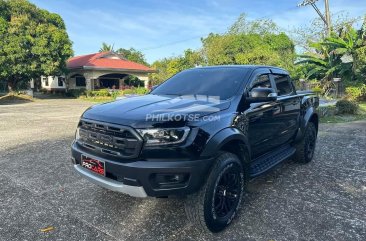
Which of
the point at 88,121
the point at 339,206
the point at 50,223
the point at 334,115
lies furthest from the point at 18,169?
the point at 334,115

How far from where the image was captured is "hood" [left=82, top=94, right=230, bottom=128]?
9.78ft

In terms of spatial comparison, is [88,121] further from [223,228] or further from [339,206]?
[339,206]

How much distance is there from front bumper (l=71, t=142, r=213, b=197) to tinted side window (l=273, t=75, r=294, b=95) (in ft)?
7.89

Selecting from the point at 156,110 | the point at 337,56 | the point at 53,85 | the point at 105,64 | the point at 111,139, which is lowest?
the point at 53,85

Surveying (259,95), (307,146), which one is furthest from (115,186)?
(307,146)

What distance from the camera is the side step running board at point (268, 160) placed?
3.95 metres

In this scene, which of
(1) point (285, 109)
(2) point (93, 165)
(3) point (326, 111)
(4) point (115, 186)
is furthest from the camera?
(3) point (326, 111)

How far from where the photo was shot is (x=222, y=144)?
3.17 metres

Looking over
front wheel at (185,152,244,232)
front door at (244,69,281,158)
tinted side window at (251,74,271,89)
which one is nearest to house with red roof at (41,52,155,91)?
tinted side window at (251,74,271,89)

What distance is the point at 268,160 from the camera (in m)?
4.36

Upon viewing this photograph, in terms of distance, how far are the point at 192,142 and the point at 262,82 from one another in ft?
6.49

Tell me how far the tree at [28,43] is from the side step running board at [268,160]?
23431 mm

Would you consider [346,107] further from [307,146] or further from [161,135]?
[161,135]

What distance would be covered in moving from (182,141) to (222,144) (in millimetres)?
479
